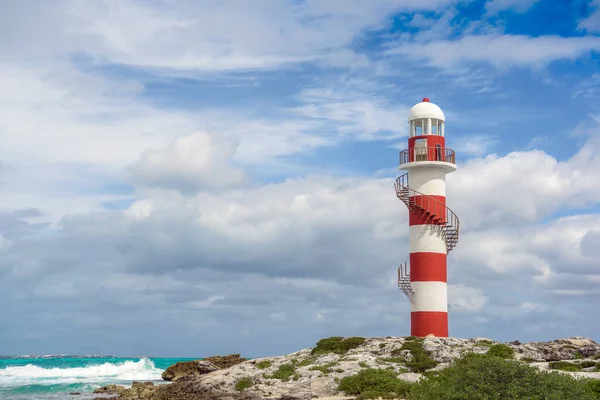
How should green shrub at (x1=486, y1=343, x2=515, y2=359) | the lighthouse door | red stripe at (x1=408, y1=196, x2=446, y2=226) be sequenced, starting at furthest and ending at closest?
the lighthouse door → red stripe at (x1=408, y1=196, x2=446, y2=226) → green shrub at (x1=486, y1=343, x2=515, y2=359)

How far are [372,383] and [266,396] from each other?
406cm

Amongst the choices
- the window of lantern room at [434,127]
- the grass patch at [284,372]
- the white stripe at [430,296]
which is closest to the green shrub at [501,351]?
the white stripe at [430,296]

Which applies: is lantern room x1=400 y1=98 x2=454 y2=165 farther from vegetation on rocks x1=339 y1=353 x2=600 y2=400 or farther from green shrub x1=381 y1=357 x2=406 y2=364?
vegetation on rocks x1=339 y1=353 x2=600 y2=400

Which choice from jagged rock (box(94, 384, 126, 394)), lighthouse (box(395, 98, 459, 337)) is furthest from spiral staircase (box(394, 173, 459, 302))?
jagged rock (box(94, 384, 126, 394))

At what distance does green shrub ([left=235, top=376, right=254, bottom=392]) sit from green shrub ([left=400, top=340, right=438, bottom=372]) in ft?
21.5

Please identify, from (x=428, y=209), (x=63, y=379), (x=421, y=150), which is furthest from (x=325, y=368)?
(x=63, y=379)

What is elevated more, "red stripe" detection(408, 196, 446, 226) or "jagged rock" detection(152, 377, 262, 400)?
"red stripe" detection(408, 196, 446, 226)

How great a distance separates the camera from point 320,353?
32.2m

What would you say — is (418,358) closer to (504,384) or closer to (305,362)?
(305,362)

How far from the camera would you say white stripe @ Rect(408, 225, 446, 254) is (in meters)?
34.6

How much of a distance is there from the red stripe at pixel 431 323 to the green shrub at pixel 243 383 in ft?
33.5

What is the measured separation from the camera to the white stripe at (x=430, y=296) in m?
34.1

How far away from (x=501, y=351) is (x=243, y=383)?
11.3 meters

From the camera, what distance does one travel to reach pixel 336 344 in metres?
33.9
